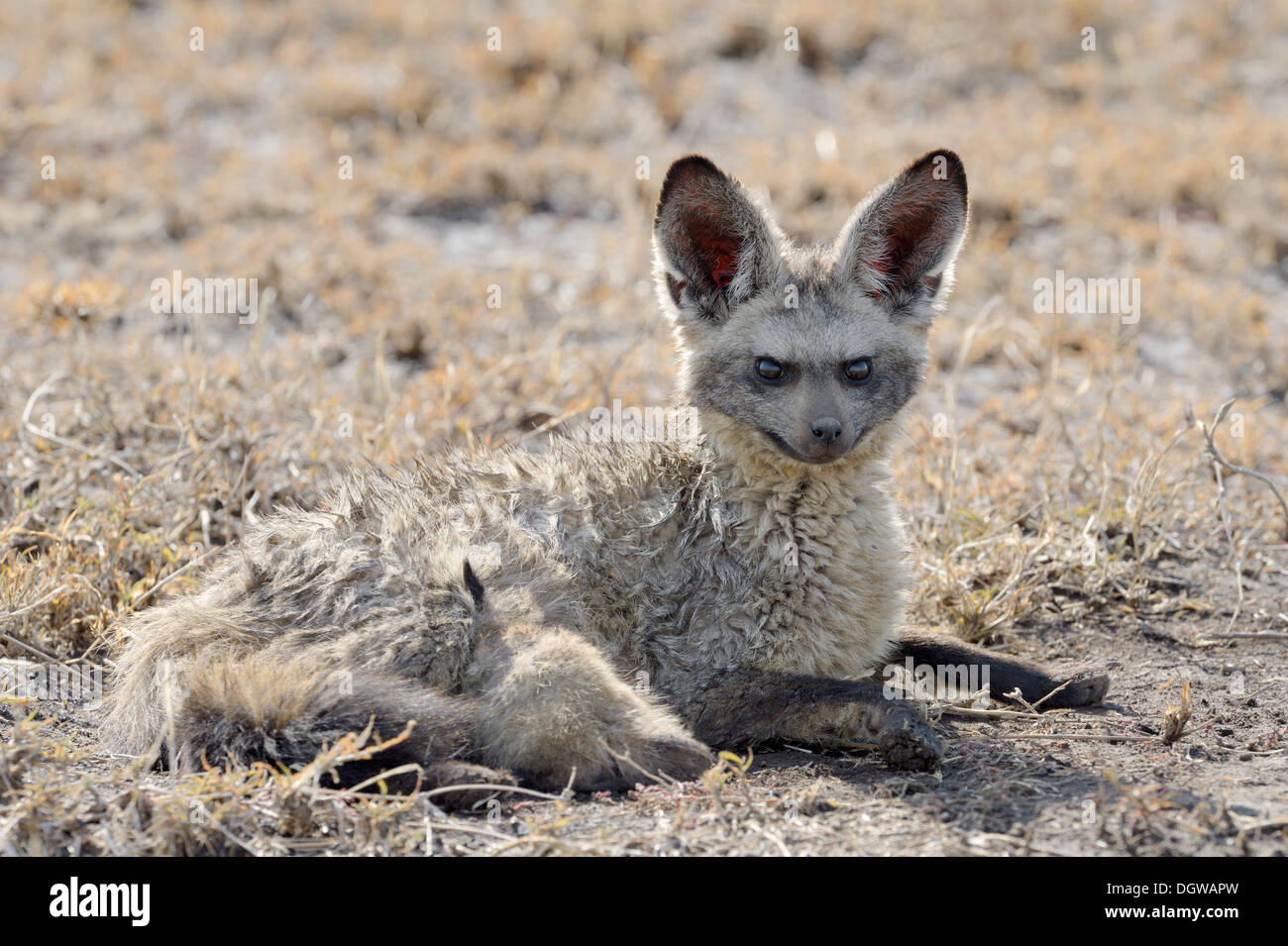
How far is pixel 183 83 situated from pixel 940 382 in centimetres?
756

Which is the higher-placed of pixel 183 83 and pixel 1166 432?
pixel 183 83

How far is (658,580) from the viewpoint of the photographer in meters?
4.21

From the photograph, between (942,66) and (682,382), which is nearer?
(682,382)

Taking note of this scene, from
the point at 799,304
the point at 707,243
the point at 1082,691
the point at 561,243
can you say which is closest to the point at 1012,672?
the point at 1082,691

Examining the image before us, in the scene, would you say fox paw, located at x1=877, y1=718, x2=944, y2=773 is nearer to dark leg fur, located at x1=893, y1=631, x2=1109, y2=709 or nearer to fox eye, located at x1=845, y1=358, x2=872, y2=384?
dark leg fur, located at x1=893, y1=631, x2=1109, y2=709

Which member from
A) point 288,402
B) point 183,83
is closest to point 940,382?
point 288,402

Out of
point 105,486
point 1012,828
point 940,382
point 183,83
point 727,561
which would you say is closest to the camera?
point 1012,828

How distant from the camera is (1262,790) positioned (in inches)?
134

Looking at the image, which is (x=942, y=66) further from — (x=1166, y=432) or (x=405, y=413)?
(x=405, y=413)

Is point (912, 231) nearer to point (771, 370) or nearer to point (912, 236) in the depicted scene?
Answer: point (912, 236)

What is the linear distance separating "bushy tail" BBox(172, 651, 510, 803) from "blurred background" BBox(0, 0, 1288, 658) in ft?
4.23

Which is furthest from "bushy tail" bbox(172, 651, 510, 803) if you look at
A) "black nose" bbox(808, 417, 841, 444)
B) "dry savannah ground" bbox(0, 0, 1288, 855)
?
"black nose" bbox(808, 417, 841, 444)

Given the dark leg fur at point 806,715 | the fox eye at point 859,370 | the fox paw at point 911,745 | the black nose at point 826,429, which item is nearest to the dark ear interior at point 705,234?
the fox eye at point 859,370

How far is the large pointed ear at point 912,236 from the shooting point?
4.29 m
